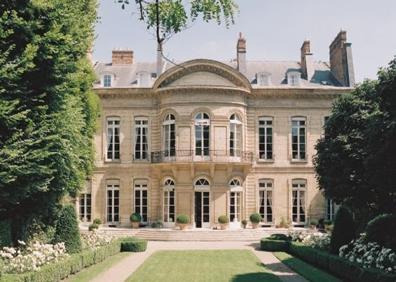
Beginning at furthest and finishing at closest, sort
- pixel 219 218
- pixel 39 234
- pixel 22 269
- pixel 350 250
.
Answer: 1. pixel 219 218
2. pixel 39 234
3. pixel 350 250
4. pixel 22 269

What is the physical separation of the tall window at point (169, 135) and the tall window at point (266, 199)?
597 centimetres

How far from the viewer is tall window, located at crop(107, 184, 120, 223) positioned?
113 ft

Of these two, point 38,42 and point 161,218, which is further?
point 161,218

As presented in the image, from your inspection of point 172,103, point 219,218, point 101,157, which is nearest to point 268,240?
point 219,218

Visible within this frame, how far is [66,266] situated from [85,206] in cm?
1908

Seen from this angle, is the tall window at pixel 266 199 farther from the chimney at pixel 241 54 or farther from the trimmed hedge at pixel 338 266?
the trimmed hedge at pixel 338 266

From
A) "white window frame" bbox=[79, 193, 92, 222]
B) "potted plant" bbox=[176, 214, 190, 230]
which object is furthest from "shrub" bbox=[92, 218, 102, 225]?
"potted plant" bbox=[176, 214, 190, 230]

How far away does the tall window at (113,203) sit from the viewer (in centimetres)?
3441

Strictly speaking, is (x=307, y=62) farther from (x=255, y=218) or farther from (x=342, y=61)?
(x=255, y=218)

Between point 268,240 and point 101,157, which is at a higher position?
point 101,157

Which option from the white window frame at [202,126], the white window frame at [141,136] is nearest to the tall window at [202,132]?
the white window frame at [202,126]

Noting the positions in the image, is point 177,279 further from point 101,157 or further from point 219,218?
point 101,157

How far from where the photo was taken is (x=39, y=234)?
19281mm

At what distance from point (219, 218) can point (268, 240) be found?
24.5 feet
